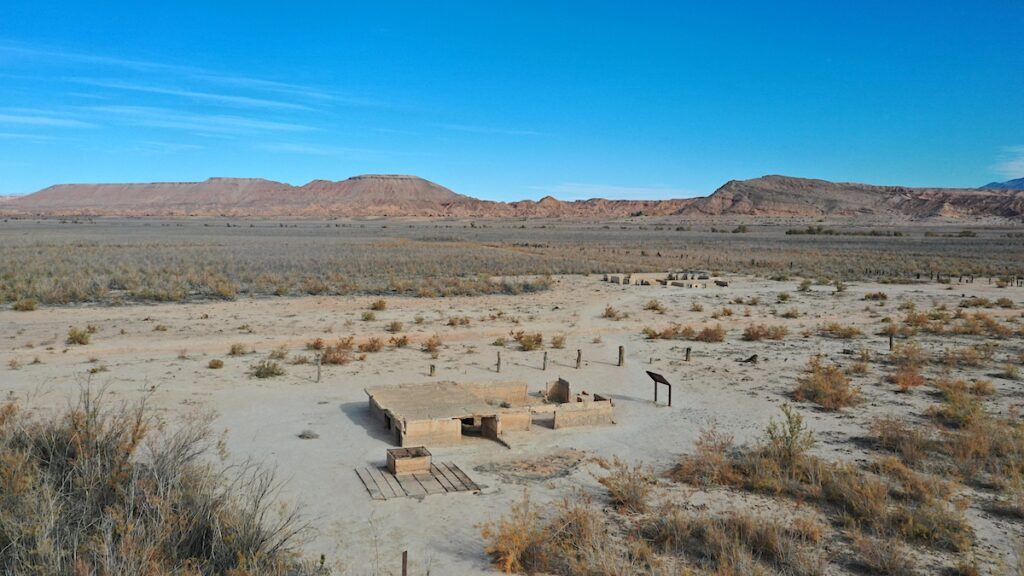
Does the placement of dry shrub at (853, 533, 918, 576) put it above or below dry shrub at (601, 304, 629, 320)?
below

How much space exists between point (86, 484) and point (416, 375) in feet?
29.3

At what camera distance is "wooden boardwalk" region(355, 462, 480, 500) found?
8.60 metres

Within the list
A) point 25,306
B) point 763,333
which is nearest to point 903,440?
point 763,333

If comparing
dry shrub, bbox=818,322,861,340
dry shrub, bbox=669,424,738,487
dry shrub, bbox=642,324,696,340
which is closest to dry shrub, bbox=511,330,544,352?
dry shrub, bbox=642,324,696,340

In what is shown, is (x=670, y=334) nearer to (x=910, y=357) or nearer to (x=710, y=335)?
(x=710, y=335)

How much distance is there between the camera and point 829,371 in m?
14.8

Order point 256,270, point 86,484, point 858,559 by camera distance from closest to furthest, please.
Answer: point 86,484 → point 858,559 → point 256,270

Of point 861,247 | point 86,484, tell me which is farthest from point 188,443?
point 861,247

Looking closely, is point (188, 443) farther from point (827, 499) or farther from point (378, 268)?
point (378, 268)

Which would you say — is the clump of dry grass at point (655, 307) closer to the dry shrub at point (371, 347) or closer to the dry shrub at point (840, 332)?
the dry shrub at point (840, 332)

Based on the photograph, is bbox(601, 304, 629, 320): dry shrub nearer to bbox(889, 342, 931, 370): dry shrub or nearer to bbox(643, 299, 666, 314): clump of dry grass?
bbox(643, 299, 666, 314): clump of dry grass

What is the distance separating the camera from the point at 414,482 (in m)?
8.95

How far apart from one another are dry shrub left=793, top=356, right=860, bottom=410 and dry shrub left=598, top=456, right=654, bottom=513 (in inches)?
225

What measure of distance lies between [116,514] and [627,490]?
533 cm
